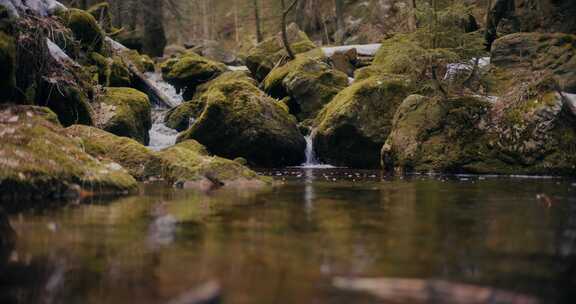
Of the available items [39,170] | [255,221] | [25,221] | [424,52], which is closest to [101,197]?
[39,170]

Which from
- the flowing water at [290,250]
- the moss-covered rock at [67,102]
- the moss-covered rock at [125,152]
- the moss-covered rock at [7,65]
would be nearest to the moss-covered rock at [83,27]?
the moss-covered rock at [67,102]

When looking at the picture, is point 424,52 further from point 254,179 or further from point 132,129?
point 132,129

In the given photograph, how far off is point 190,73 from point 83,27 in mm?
7546

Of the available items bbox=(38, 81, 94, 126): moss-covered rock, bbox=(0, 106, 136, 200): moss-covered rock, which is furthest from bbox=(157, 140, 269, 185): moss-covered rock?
bbox=(38, 81, 94, 126): moss-covered rock

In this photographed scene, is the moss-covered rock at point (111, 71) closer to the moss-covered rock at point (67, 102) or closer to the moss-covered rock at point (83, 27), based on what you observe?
the moss-covered rock at point (83, 27)

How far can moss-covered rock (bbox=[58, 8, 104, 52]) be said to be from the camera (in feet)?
63.7

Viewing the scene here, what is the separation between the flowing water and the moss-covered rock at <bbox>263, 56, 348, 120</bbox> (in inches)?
543

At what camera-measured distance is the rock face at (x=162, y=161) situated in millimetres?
11320

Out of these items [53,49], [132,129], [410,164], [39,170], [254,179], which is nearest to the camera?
[39,170]

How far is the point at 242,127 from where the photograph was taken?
17688mm

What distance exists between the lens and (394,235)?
575 cm

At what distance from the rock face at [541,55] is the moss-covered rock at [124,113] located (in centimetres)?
1039

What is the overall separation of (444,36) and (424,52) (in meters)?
1.06

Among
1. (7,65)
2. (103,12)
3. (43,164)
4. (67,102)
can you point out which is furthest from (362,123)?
(103,12)
